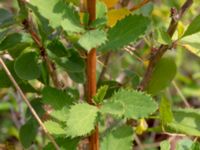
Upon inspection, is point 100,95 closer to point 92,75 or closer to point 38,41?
point 92,75

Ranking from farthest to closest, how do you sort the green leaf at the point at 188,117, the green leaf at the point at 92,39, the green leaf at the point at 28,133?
the green leaf at the point at 28,133 < the green leaf at the point at 188,117 < the green leaf at the point at 92,39

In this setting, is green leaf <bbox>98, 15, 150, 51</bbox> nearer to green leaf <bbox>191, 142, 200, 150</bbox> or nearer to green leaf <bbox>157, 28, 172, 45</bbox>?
green leaf <bbox>157, 28, 172, 45</bbox>

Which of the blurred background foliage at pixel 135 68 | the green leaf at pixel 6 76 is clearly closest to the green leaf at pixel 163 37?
the blurred background foliage at pixel 135 68

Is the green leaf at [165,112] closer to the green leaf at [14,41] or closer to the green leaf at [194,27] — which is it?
the green leaf at [194,27]

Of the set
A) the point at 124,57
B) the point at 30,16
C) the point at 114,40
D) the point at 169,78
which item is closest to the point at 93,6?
Answer: the point at 114,40

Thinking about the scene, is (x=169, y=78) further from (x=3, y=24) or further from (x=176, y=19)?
(x=3, y=24)

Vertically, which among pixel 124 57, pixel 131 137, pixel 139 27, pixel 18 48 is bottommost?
pixel 124 57
